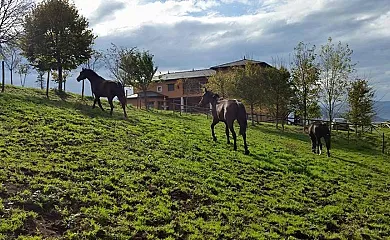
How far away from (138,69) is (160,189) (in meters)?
31.9

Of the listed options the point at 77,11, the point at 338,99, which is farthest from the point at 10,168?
the point at 338,99

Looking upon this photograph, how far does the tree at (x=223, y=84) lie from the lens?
37.5m

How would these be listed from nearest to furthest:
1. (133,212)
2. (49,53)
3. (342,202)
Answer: (133,212)
(342,202)
(49,53)

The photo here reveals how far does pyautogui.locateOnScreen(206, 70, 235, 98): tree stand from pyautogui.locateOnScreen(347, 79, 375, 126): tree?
462 inches

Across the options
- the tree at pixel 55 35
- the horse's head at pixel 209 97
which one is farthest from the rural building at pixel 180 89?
the horse's head at pixel 209 97

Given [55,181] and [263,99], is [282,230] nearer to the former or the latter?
[55,181]

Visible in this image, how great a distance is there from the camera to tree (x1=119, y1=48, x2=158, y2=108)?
40.2 meters

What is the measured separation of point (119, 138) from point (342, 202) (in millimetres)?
8457

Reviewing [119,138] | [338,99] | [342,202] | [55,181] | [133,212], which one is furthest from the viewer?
[338,99]

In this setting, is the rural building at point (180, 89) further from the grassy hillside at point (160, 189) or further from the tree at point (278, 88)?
the grassy hillside at point (160, 189)

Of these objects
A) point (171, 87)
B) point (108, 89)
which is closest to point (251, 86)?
point (108, 89)

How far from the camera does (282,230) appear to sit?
8.80 m

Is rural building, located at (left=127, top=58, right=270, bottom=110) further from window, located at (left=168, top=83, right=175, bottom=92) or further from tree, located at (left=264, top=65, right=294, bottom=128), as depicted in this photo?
tree, located at (left=264, top=65, right=294, bottom=128)

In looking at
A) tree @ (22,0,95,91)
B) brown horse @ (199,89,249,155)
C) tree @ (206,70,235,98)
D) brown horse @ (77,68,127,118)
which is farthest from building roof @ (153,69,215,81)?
brown horse @ (199,89,249,155)
